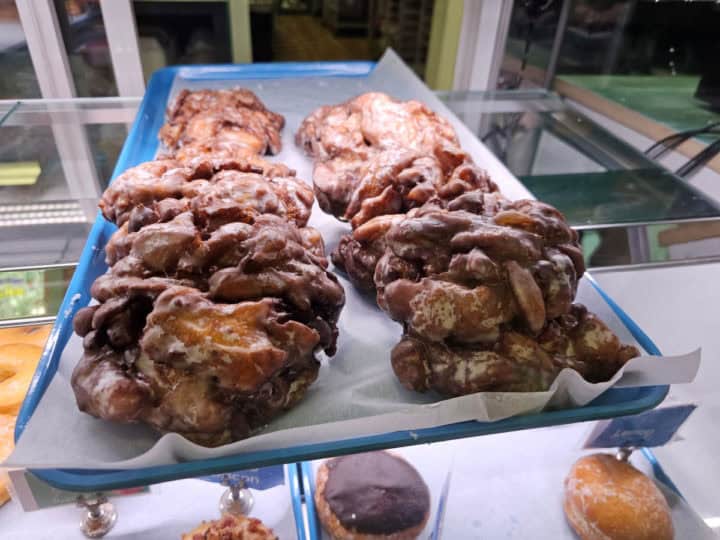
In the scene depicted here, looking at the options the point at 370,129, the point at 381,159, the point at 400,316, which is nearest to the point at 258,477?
the point at 400,316

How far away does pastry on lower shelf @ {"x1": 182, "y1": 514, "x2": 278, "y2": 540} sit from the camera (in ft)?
3.88

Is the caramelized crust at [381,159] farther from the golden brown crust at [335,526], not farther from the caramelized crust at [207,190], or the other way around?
the golden brown crust at [335,526]

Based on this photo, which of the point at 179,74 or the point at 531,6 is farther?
the point at 179,74

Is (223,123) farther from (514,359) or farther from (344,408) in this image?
(514,359)

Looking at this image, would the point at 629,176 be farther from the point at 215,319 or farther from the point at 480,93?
the point at 215,319

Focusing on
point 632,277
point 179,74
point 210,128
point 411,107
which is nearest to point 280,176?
point 210,128

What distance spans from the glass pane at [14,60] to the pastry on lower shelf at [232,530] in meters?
2.01

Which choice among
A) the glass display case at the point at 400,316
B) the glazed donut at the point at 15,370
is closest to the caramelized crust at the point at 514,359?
the glass display case at the point at 400,316

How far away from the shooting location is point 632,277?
68.1 inches

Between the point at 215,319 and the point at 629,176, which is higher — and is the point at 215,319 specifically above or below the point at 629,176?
above

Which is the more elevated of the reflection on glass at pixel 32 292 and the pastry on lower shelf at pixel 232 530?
the reflection on glass at pixel 32 292

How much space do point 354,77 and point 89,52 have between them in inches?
46.7

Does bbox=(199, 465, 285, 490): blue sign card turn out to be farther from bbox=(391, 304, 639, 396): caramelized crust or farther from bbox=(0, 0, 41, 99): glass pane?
bbox=(0, 0, 41, 99): glass pane

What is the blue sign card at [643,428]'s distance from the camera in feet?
3.78
